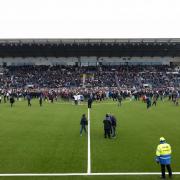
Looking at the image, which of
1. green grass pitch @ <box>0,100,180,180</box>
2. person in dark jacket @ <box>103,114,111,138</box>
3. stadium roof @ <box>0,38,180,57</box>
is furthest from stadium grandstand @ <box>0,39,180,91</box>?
person in dark jacket @ <box>103,114,111,138</box>

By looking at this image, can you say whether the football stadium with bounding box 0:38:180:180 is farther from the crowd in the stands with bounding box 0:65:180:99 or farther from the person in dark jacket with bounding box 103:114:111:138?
the crowd in the stands with bounding box 0:65:180:99

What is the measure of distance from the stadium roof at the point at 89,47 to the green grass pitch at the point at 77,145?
142ft

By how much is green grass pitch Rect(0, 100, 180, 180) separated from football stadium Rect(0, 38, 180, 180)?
0.13 feet

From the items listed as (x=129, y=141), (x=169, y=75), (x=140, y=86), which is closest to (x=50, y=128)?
(x=129, y=141)

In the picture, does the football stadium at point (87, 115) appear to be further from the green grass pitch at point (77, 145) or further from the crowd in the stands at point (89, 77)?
the crowd in the stands at point (89, 77)

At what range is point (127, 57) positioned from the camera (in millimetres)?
81500

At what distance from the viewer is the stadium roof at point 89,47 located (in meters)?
73.4

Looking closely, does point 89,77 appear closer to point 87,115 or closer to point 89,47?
point 89,47

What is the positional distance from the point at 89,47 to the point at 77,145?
57512 mm

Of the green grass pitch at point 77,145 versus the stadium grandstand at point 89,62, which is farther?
the stadium grandstand at point 89,62

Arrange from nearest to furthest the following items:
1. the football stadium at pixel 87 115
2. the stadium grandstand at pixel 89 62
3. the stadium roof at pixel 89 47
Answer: the football stadium at pixel 87 115
the stadium grandstand at pixel 89 62
the stadium roof at pixel 89 47

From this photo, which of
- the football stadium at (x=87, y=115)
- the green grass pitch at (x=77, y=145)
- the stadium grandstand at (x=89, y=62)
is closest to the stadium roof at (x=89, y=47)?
the stadium grandstand at (x=89, y=62)

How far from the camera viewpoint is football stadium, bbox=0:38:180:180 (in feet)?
52.2

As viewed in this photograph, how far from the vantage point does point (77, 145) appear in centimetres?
2014
